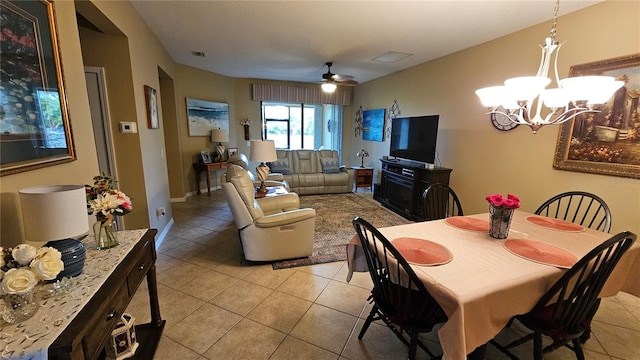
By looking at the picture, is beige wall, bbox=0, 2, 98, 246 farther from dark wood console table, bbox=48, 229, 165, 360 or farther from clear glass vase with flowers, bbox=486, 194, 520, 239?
clear glass vase with flowers, bbox=486, 194, 520, 239

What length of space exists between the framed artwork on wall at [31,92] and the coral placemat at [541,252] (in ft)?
8.20

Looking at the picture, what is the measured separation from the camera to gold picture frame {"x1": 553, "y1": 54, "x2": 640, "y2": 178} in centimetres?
223

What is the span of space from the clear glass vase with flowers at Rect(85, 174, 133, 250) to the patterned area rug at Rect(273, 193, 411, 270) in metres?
1.56

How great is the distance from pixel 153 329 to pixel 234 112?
536 centimetres

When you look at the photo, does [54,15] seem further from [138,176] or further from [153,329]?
[153,329]

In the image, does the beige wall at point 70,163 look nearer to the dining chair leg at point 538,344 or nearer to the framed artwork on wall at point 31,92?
the framed artwork on wall at point 31,92

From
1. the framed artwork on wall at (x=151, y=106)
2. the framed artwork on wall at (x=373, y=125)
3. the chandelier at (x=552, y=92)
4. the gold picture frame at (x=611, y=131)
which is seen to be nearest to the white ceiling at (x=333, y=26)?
the gold picture frame at (x=611, y=131)

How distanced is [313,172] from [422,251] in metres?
4.51

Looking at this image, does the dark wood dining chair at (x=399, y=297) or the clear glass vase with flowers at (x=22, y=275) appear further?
the dark wood dining chair at (x=399, y=297)

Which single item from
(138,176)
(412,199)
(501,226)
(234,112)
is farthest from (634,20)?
(234,112)

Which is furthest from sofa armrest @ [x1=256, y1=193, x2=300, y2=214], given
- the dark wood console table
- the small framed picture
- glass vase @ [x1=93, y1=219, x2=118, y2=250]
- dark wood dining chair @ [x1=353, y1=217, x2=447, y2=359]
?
the small framed picture

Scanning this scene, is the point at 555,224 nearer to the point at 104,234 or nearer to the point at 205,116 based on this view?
the point at 104,234

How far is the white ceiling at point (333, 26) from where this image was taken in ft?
8.35

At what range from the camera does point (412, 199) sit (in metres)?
4.10
